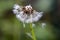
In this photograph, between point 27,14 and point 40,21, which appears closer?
point 27,14

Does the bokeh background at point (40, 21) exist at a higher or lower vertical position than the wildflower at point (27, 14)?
higher

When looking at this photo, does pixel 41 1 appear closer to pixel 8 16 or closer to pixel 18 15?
pixel 8 16

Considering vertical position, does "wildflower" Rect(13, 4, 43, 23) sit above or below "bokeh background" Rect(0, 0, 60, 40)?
below

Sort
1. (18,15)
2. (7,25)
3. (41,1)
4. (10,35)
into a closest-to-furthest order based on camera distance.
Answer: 1. (18,15)
2. (10,35)
3. (7,25)
4. (41,1)

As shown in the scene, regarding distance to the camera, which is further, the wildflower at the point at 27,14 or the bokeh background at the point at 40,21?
the bokeh background at the point at 40,21

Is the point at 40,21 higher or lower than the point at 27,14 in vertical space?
higher

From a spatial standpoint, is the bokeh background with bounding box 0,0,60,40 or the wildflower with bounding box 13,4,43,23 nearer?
the wildflower with bounding box 13,4,43,23

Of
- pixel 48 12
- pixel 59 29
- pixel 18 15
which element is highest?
pixel 48 12

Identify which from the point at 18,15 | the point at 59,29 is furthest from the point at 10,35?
the point at 18,15
